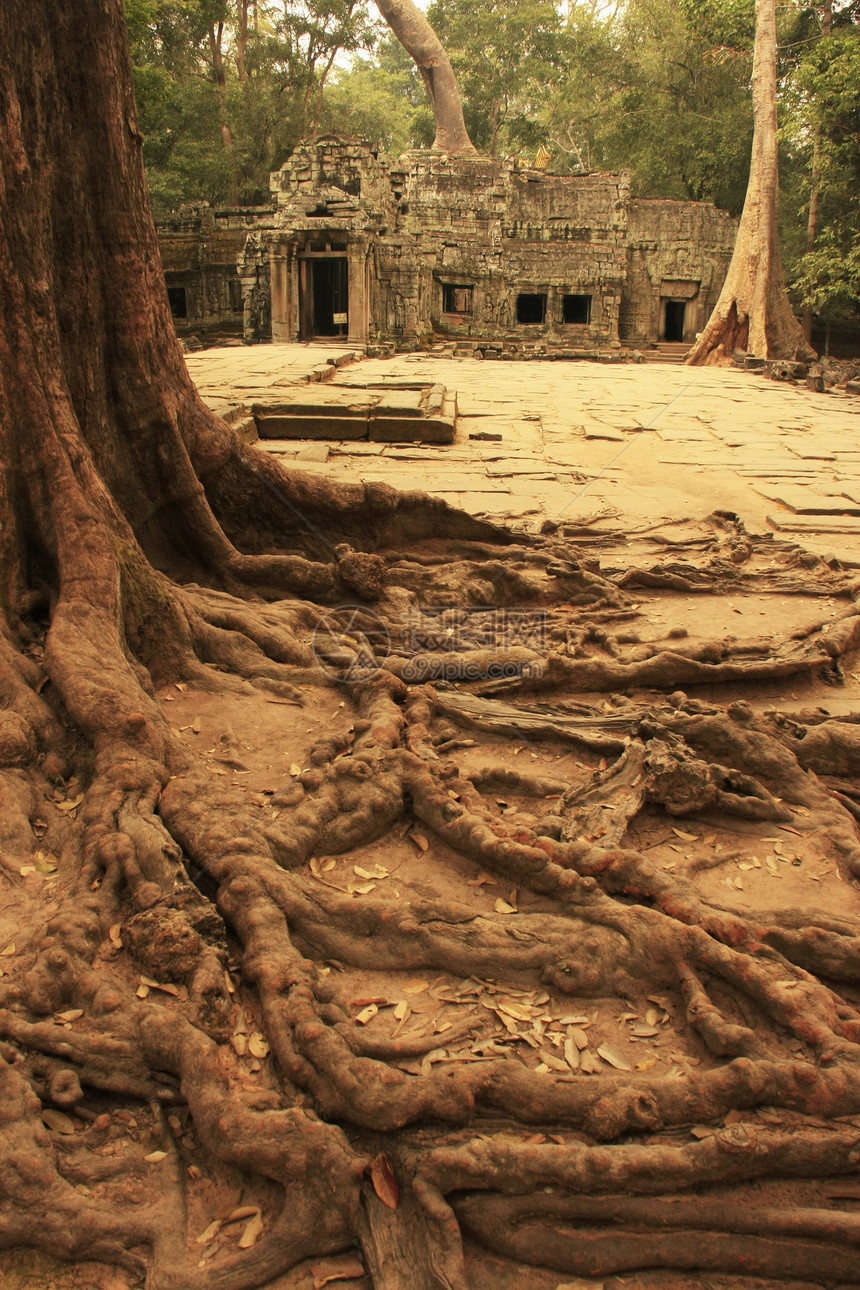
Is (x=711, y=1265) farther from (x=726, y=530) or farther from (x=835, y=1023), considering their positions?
(x=726, y=530)

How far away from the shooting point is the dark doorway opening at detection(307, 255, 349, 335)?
82.8ft

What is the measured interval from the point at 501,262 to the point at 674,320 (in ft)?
25.3

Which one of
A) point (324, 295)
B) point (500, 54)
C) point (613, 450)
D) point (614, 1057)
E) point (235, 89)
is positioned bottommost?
point (614, 1057)

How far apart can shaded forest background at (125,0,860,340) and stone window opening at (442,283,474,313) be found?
28.4 ft

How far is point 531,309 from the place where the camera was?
29656mm

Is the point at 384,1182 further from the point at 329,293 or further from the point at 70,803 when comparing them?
the point at 329,293

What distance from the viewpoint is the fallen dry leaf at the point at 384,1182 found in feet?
5.50

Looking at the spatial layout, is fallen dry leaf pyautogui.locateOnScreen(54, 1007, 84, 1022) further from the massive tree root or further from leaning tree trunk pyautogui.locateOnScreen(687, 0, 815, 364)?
leaning tree trunk pyautogui.locateOnScreen(687, 0, 815, 364)

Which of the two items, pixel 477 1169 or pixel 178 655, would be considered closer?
pixel 477 1169

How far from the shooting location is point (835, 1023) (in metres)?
1.98

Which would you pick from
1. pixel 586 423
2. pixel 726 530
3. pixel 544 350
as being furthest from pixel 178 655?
pixel 544 350

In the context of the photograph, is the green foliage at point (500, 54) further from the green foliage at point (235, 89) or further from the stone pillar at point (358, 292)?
the stone pillar at point (358, 292)

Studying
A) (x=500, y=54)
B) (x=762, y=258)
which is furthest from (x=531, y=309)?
(x=500, y=54)

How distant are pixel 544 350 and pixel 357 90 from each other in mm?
24952
